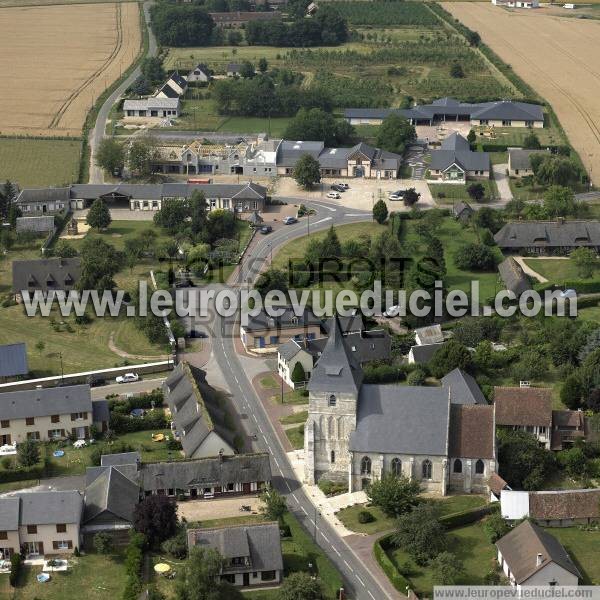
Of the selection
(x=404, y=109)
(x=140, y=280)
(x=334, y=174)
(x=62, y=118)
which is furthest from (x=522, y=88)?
(x=140, y=280)

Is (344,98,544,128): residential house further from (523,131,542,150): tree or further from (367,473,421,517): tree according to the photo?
(367,473,421,517): tree

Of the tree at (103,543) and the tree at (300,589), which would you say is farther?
the tree at (103,543)

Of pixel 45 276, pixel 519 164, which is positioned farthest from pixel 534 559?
pixel 519 164

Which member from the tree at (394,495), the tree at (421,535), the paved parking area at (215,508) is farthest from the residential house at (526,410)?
the paved parking area at (215,508)

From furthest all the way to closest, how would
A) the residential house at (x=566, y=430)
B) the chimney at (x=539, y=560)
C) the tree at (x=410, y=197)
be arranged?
the tree at (x=410, y=197), the residential house at (x=566, y=430), the chimney at (x=539, y=560)

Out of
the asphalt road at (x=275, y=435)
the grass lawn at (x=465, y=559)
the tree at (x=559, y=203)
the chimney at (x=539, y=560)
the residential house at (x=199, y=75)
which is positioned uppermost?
the residential house at (x=199, y=75)

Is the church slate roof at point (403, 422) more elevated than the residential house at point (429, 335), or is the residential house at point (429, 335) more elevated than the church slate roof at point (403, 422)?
the church slate roof at point (403, 422)

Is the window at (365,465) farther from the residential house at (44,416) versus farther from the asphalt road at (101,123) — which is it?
the asphalt road at (101,123)
